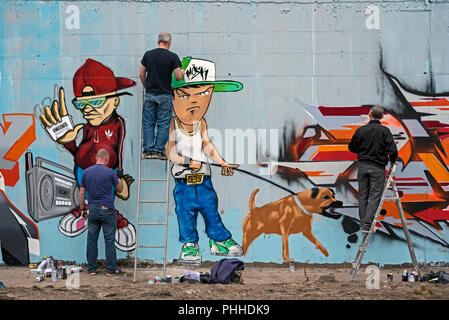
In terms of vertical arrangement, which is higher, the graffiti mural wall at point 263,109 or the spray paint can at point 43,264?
the graffiti mural wall at point 263,109

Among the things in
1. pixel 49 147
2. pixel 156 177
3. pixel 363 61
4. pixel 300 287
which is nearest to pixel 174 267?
pixel 156 177

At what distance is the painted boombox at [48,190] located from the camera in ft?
29.0

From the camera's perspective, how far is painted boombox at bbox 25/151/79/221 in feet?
29.0

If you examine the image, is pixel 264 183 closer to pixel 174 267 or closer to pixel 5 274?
pixel 174 267

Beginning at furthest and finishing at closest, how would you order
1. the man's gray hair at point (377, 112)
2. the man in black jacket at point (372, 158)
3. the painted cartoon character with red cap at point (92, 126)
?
the painted cartoon character with red cap at point (92, 126) < the man's gray hair at point (377, 112) < the man in black jacket at point (372, 158)

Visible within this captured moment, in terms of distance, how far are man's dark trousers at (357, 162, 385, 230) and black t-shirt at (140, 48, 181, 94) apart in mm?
2987

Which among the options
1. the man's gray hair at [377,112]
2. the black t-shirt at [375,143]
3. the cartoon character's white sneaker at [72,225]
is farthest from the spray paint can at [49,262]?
the man's gray hair at [377,112]

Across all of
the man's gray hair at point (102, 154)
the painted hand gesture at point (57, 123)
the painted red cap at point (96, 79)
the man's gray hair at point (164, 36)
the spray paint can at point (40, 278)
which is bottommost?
the spray paint can at point (40, 278)

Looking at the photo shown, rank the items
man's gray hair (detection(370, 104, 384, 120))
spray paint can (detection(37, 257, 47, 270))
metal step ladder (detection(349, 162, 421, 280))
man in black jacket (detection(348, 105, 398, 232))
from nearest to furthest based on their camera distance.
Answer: metal step ladder (detection(349, 162, 421, 280)) → man in black jacket (detection(348, 105, 398, 232)) → man's gray hair (detection(370, 104, 384, 120)) → spray paint can (detection(37, 257, 47, 270))

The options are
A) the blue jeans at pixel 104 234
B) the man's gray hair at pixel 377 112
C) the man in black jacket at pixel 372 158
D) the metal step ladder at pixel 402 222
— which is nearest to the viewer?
Result: the metal step ladder at pixel 402 222

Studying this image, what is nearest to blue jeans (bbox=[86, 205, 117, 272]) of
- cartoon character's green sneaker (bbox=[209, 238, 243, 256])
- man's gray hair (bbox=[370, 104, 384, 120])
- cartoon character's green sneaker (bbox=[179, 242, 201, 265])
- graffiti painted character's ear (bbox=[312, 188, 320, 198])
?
cartoon character's green sneaker (bbox=[179, 242, 201, 265])

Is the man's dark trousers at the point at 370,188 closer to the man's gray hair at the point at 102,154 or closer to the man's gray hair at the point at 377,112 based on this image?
the man's gray hair at the point at 377,112

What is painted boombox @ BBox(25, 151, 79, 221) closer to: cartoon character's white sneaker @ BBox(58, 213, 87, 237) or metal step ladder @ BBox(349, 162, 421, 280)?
cartoon character's white sneaker @ BBox(58, 213, 87, 237)

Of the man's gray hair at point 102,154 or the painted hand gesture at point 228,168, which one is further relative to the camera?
the painted hand gesture at point 228,168
